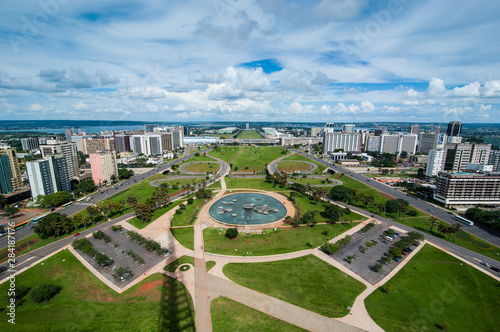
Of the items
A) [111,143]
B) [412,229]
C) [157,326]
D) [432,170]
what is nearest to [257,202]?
[412,229]

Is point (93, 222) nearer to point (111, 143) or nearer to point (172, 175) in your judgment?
point (172, 175)

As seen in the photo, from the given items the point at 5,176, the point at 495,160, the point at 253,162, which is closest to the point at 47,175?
the point at 5,176

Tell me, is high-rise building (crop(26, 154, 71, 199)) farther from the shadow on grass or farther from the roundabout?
the shadow on grass

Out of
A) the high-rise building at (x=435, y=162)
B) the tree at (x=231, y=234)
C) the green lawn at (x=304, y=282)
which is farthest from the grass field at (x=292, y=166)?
the green lawn at (x=304, y=282)

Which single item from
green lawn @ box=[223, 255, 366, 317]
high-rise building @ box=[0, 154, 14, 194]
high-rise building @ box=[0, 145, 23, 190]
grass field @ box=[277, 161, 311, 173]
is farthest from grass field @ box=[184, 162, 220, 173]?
green lawn @ box=[223, 255, 366, 317]

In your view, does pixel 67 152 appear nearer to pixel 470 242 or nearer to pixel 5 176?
pixel 5 176

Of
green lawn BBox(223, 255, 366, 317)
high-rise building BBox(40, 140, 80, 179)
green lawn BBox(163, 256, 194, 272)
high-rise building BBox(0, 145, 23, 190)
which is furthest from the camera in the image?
high-rise building BBox(40, 140, 80, 179)
